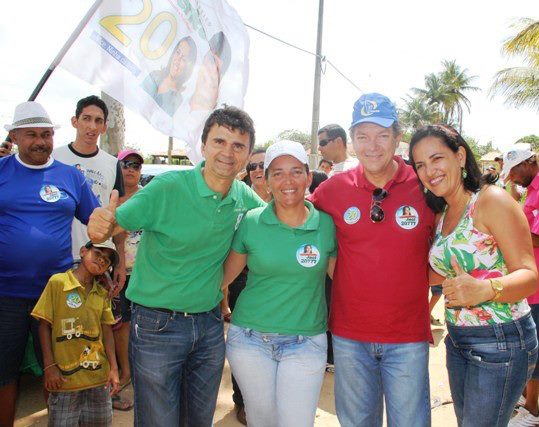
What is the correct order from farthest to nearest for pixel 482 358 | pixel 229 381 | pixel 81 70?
pixel 229 381 → pixel 81 70 → pixel 482 358

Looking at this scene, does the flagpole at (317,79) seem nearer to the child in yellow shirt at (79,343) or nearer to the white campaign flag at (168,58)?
the white campaign flag at (168,58)

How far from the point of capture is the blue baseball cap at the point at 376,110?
100 inches

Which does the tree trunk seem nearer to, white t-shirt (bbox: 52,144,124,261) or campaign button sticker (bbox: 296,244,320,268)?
white t-shirt (bbox: 52,144,124,261)

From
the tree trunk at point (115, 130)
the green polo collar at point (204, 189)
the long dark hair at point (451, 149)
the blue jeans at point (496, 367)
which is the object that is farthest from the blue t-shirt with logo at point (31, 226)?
the tree trunk at point (115, 130)

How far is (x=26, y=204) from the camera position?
2.92 metres

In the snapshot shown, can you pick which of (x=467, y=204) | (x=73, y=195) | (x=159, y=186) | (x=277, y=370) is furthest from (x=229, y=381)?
(x=467, y=204)

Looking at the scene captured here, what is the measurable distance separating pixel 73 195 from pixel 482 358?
285 cm

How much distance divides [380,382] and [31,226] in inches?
98.7

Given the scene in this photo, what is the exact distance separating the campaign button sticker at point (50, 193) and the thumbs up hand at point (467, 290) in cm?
261

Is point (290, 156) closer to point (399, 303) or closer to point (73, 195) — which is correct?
point (399, 303)

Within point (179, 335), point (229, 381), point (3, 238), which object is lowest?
point (229, 381)

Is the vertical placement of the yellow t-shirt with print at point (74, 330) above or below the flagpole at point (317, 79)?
below

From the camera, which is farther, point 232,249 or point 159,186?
point 232,249

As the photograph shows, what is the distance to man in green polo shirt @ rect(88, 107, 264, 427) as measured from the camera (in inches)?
93.4
